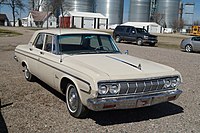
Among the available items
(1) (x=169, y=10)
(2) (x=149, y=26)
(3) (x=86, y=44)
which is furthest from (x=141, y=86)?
(1) (x=169, y=10)

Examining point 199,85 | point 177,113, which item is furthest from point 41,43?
point 199,85

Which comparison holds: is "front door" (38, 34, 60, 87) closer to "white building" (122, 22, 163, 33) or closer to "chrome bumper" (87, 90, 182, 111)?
"chrome bumper" (87, 90, 182, 111)

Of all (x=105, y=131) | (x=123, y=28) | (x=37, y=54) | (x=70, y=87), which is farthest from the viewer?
(x=123, y=28)

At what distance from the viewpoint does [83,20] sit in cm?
7919

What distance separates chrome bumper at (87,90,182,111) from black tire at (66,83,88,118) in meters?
0.43

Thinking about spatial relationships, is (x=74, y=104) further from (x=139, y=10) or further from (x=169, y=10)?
(x=169, y=10)

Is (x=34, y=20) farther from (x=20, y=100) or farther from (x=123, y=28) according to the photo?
(x=20, y=100)

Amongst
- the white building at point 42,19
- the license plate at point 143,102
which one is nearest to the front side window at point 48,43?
the license plate at point 143,102

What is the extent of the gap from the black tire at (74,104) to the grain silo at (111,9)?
3399 inches

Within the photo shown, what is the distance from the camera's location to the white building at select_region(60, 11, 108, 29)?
253 ft

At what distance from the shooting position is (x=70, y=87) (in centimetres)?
457

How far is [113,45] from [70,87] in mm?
1849

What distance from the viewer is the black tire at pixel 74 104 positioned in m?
4.34

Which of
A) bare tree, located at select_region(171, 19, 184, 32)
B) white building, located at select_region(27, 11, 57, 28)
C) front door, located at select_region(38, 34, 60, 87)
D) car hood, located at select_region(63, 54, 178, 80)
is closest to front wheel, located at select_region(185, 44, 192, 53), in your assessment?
car hood, located at select_region(63, 54, 178, 80)
